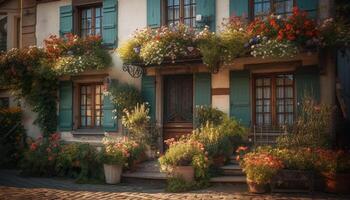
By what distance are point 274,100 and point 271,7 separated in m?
2.26

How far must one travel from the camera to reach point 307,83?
33.9ft

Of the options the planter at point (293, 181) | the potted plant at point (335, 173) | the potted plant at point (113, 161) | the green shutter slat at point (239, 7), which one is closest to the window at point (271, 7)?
the green shutter slat at point (239, 7)

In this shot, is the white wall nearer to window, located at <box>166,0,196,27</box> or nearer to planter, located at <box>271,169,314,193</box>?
window, located at <box>166,0,196,27</box>

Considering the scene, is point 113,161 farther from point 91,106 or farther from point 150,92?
point 91,106

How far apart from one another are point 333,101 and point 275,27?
2.13 meters

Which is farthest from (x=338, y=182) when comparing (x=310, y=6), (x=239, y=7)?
(x=239, y=7)

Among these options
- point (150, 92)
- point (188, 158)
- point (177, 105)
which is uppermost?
point (150, 92)

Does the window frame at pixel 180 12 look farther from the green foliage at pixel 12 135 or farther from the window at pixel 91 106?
the green foliage at pixel 12 135

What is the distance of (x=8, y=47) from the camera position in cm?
1515

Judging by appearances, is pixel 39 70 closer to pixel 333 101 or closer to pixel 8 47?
pixel 8 47

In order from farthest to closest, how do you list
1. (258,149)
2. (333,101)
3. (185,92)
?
(185,92), (333,101), (258,149)

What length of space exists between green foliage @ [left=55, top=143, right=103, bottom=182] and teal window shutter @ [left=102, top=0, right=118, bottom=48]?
3.32m

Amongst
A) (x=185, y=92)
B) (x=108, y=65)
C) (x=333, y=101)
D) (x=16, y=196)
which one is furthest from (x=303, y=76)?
(x=16, y=196)

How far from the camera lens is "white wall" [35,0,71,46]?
45.5ft
